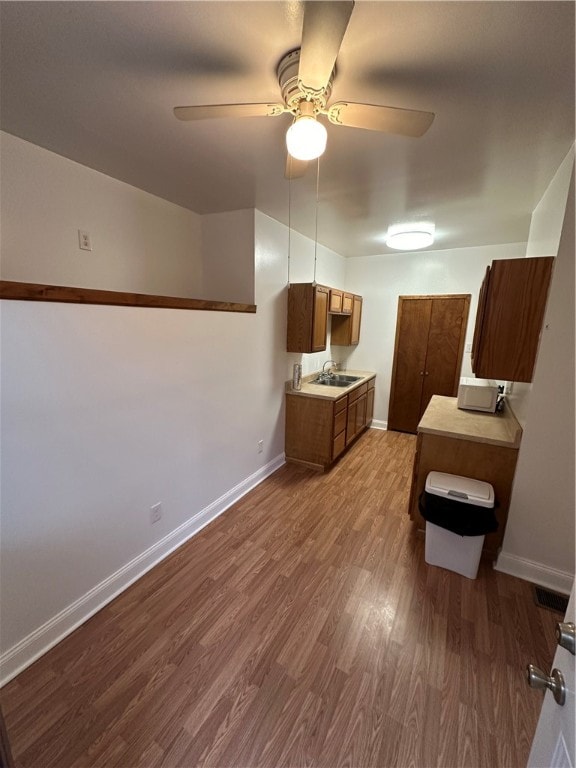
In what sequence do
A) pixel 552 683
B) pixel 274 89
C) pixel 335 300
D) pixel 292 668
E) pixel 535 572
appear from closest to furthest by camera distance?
pixel 552 683
pixel 274 89
pixel 292 668
pixel 535 572
pixel 335 300

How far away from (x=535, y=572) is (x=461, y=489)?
27.0 inches

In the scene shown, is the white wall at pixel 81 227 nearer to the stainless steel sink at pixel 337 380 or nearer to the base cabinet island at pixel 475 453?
the stainless steel sink at pixel 337 380

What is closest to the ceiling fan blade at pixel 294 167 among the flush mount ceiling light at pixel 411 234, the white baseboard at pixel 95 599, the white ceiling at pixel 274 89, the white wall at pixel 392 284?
the white ceiling at pixel 274 89

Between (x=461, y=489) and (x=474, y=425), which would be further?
(x=474, y=425)

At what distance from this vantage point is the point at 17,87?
1330 mm

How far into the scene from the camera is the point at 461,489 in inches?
80.4

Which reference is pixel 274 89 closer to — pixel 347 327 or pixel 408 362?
pixel 347 327

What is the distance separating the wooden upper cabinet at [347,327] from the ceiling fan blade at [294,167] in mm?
2716

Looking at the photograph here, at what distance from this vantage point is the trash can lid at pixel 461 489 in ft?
6.46

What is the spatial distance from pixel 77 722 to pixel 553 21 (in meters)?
3.09

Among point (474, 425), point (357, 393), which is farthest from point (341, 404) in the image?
point (474, 425)

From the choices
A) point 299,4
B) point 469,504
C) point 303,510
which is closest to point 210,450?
point 303,510

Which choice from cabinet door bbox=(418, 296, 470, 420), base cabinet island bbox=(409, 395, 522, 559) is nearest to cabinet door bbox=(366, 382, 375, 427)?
cabinet door bbox=(418, 296, 470, 420)

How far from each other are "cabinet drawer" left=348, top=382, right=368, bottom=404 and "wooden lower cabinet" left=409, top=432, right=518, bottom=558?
1405 millimetres
